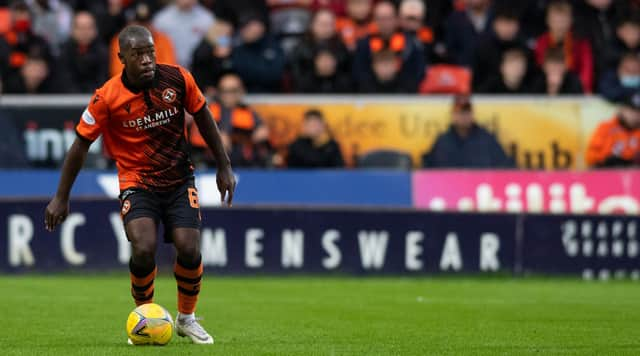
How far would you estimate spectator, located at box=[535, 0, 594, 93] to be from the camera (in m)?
19.5

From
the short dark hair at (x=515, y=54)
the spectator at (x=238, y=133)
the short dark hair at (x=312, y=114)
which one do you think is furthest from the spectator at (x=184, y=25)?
the short dark hair at (x=515, y=54)

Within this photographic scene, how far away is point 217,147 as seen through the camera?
988 centimetres

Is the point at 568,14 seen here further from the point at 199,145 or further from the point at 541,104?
the point at 199,145

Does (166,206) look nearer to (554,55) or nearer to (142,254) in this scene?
(142,254)

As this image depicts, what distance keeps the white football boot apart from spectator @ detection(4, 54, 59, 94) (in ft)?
32.3

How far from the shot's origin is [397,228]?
680 inches

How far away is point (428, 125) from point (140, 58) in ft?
32.0

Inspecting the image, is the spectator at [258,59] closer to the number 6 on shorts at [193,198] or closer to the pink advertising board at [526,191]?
the pink advertising board at [526,191]

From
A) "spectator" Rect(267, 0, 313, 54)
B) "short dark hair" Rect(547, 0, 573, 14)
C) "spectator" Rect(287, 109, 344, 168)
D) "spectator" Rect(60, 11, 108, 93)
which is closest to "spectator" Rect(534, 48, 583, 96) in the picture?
"short dark hair" Rect(547, 0, 573, 14)

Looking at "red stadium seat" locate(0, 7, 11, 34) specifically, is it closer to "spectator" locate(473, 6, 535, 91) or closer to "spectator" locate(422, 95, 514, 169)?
"spectator" locate(422, 95, 514, 169)

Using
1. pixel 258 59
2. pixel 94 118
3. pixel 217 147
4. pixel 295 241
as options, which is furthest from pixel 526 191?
pixel 94 118

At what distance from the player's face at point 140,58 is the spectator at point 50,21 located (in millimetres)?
11089

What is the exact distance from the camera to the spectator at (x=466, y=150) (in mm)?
18422

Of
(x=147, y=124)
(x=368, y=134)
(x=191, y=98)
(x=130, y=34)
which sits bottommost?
(x=368, y=134)
